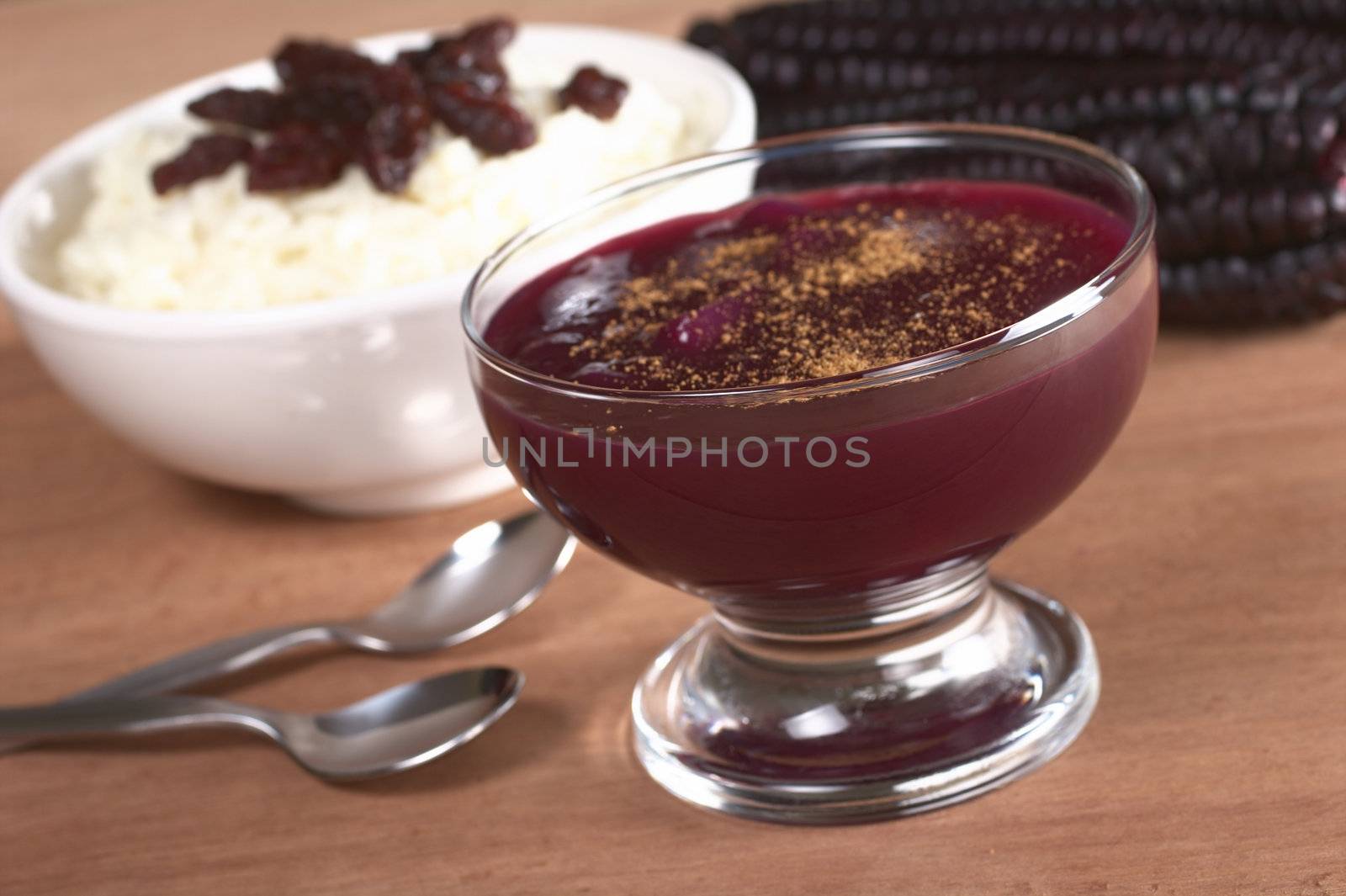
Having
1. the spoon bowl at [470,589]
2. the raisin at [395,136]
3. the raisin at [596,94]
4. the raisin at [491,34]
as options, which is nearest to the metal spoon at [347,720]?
the spoon bowl at [470,589]

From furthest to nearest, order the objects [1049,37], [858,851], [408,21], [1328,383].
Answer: [408,21]
[1049,37]
[1328,383]
[858,851]

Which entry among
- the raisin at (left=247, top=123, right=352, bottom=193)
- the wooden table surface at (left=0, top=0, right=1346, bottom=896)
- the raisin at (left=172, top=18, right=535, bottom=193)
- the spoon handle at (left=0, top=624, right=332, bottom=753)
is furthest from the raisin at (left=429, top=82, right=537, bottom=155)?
the spoon handle at (left=0, top=624, right=332, bottom=753)

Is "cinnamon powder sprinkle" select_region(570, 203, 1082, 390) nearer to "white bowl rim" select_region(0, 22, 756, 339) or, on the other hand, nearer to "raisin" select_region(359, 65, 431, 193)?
"white bowl rim" select_region(0, 22, 756, 339)

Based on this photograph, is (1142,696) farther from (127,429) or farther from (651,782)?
(127,429)

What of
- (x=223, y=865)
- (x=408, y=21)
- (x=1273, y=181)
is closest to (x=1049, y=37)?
(x=1273, y=181)

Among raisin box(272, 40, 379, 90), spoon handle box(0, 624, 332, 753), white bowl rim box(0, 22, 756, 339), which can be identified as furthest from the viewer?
raisin box(272, 40, 379, 90)

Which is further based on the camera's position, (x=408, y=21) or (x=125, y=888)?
(x=408, y=21)

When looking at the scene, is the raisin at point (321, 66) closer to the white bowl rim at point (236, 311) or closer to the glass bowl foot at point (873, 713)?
the white bowl rim at point (236, 311)
